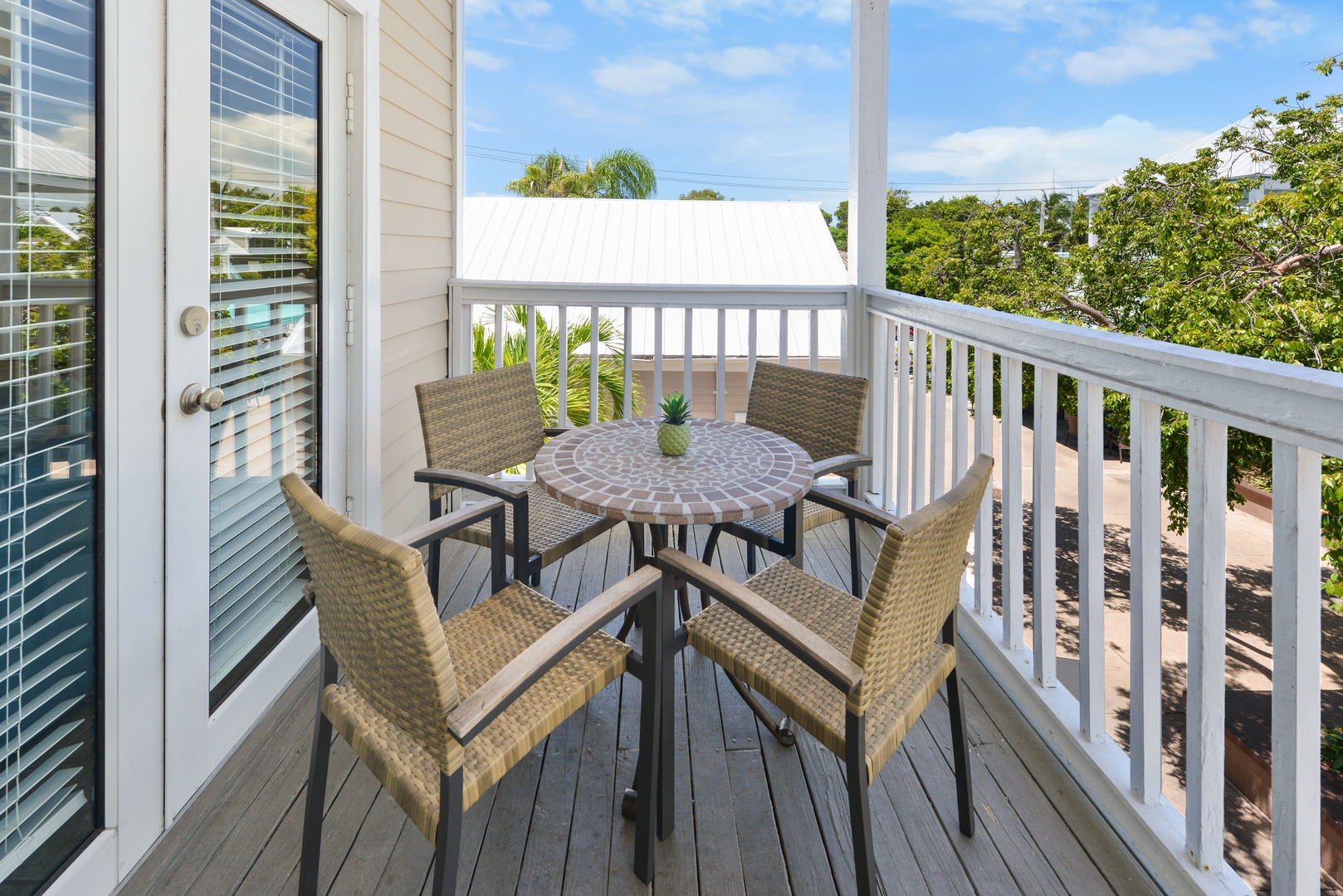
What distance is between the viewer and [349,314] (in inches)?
105

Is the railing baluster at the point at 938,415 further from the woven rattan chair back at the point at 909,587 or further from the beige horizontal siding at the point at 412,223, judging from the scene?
the beige horizontal siding at the point at 412,223

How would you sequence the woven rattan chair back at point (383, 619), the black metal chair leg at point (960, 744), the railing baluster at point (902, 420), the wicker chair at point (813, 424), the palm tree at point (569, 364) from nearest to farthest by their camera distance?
the woven rattan chair back at point (383, 619) → the black metal chair leg at point (960, 744) → the wicker chair at point (813, 424) → the railing baluster at point (902, 420) → the palm tree at point (569, 364)

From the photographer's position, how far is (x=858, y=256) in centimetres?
371

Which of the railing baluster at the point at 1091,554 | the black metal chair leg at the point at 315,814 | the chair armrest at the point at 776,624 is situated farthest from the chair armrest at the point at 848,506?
the black metal chair leg at the point at 315,814

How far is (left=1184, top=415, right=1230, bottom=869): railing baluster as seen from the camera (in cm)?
142

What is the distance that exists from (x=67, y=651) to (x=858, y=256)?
323 cm

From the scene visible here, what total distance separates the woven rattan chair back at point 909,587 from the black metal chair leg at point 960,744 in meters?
0.24

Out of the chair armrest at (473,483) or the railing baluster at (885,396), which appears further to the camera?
the railing baluster at (885,396)

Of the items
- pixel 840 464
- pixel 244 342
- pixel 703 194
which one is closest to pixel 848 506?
pixel 840 464

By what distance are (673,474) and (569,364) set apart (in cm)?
497

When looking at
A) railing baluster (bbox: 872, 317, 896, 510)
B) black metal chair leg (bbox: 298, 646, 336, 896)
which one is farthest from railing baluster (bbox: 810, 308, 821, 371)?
black metal chair leg (bbox: 298, 646, 336, 896)

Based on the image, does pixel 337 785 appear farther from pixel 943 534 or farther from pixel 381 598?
pixel 943 534

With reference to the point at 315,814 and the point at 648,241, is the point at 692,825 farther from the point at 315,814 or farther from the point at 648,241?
the point at 648,241

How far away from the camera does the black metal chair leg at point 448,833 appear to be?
1178 mm
